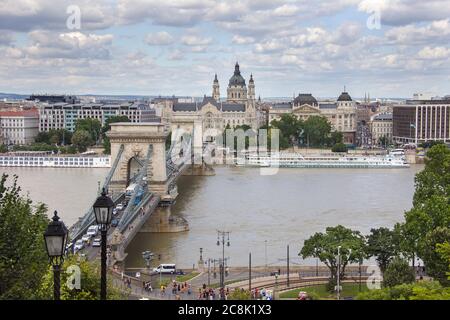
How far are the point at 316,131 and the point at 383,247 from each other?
139 ft

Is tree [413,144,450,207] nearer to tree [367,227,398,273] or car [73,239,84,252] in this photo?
tree [367,227,398,273]

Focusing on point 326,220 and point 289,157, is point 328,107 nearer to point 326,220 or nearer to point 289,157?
point 289,157

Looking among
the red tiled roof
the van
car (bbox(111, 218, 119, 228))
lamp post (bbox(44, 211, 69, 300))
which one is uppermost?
the red tiled roof

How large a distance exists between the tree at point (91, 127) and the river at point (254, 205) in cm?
1519

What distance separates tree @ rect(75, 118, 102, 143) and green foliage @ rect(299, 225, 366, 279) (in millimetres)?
42552

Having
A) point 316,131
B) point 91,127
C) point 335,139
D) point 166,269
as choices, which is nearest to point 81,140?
point 91,127

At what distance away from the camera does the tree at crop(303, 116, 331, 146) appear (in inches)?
2199

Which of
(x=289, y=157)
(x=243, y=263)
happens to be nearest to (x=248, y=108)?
(x=289, y=157)

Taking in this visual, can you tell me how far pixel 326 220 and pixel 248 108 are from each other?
4595 centimetres

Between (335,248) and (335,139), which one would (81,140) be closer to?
(335,139)

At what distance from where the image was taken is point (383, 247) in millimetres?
13766

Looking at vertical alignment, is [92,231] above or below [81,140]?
below

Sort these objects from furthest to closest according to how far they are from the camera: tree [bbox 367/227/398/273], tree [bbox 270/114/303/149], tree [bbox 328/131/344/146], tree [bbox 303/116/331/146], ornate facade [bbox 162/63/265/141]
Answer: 1. ornate facade [bbox 162/63/265/141]
2. tree [bbox 270/114/303/149]
3. tree [bbox 328/131/344/146]
4. tree [bbox 303/116/331/146]
5. tree [bbox 367/227/398/273]

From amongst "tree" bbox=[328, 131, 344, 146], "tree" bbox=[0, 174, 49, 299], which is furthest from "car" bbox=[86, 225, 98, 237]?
"tree" bbox=[328, 131, 344, 146]
